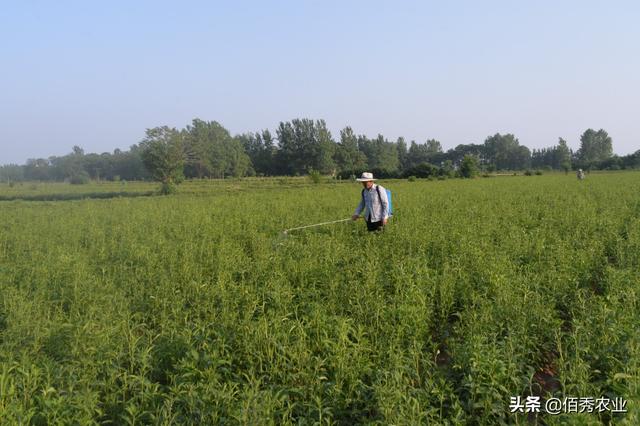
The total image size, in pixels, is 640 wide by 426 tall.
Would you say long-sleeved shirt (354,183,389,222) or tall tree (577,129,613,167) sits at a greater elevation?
tall tree (577,129,613,167)

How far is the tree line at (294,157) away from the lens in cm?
5394

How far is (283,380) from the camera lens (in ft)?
11.1

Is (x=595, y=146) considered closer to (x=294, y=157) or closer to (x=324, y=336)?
(x=294, y=157)

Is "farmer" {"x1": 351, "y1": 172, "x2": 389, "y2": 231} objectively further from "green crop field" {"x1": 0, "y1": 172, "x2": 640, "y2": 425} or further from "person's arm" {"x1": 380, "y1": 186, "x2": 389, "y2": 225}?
"green crop field" {"x1": 0, "y1": 172, "x2": 640, "y2": 425}

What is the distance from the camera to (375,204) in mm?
8609

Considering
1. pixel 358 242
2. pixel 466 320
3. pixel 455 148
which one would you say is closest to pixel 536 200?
pixel 358 242

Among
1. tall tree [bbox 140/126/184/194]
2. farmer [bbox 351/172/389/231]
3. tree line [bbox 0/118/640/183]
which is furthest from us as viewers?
tree line [bbox 0/118/640/183]

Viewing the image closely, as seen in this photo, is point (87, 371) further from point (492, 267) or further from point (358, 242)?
point (358, 242)

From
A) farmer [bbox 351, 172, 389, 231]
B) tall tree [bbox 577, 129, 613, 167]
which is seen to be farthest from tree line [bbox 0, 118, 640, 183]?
farmer [bbox 351, 172, 389, 231]

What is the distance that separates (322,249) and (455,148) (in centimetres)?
11753

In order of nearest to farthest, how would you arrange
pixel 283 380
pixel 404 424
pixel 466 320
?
pixel 404 424 → pixel 283 380 → pixel 466 320

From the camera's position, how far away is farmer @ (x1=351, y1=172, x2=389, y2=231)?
8.44 metres

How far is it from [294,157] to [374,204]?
73842 millimetres

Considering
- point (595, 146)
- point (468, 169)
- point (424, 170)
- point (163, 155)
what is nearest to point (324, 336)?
point (163, 155)
